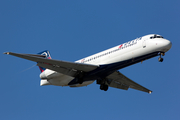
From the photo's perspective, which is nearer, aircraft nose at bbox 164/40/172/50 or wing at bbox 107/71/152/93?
aircraft nose at bbox 164/40/172/50

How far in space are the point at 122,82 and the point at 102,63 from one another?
22.5ft

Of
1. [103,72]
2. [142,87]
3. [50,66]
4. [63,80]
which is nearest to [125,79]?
[142,87]

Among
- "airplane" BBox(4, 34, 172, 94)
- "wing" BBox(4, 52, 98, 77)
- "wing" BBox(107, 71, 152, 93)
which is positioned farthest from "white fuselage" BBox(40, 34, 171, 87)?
"wing" BBox(107, 71, 152, 93)

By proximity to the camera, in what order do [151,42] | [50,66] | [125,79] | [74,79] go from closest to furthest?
[151,42] < [50,66] < [74,79] < [125,79]

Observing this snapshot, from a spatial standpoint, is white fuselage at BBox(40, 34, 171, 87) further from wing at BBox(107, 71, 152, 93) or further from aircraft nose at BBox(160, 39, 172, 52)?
wing at BBox(107, 71, 152, 93)

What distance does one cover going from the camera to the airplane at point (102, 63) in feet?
95.4

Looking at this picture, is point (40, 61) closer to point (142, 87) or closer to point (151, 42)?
point (151, 42)

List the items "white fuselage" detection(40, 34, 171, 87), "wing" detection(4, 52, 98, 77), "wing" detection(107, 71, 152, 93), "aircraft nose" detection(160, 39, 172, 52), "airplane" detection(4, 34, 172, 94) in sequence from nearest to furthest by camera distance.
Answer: "aircraft nose" detection(160, 39, 172, 52)
"white fuselage" detection(40, 34, 171, 87)
"airplane" detection(4, 34, 172, 94)
"wing" detection(4, 52, 98, 77)
"wing" detection(107, 71, 152, 93)

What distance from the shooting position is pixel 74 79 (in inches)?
1314

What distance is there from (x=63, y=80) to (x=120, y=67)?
6.93 metres

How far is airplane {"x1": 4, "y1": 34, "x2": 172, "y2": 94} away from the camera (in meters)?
29.1

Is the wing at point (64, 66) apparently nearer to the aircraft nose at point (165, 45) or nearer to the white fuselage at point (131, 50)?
Answer: the white fuselage at point (131, 50)

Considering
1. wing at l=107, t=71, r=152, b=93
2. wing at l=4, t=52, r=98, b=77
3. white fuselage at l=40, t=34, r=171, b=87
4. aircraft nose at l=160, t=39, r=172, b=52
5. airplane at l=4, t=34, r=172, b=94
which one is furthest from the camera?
wing at l=107, t=71, r=152, b=93

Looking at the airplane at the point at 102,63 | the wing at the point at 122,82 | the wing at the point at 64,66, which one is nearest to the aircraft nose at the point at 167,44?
the airplane at the point at 102,63
